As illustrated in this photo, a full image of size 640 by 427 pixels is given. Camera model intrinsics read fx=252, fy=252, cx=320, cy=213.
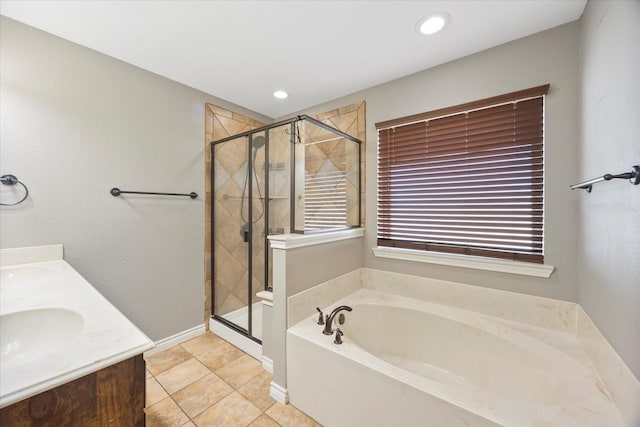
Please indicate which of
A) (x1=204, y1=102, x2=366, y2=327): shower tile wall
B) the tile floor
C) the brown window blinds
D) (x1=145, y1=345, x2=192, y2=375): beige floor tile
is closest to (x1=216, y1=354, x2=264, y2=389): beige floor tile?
the tile floor

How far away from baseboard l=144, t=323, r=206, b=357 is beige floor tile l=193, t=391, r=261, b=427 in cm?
85

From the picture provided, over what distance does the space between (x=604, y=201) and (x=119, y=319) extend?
2.01 m

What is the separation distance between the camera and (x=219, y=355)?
81.7 inches

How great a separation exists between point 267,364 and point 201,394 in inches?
18.0

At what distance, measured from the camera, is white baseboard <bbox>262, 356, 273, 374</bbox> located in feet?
6.15

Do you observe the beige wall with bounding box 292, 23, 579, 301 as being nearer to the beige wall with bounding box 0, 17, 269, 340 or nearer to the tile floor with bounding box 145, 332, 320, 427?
the tile floor with bounding box 145, 332, 320, 427

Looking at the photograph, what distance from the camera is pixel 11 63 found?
1474mm

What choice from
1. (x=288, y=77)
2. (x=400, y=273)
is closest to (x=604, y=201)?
(x=400, y=273)

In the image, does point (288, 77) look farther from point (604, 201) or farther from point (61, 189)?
point (604, 201)

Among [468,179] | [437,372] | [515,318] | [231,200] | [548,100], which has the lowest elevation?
[437,372]

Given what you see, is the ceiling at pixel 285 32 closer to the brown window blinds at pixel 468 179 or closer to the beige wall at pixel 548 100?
the beige wall at pixel 548 100

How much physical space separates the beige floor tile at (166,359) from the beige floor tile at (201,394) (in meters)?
0.34

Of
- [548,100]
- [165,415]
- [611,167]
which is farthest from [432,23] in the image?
[165,415]

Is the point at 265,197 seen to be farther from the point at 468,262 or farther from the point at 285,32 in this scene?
the point at 468,262
